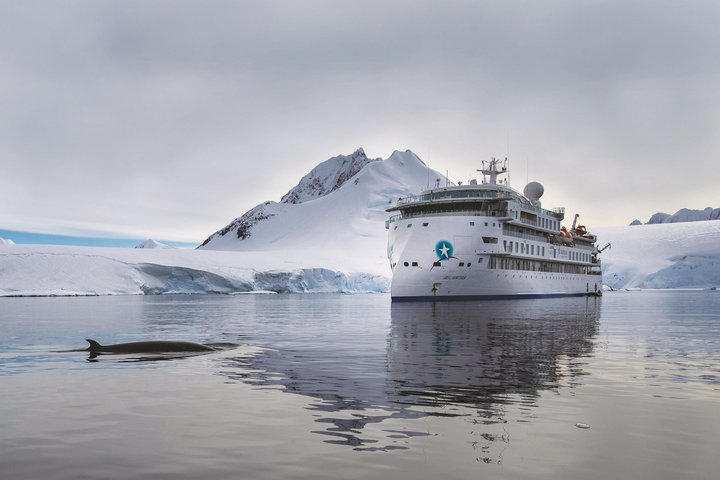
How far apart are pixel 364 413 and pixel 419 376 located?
4050 millimetres

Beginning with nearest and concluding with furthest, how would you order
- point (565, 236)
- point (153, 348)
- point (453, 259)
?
point (153, 348) < point (453, 259) < point (565, 236)

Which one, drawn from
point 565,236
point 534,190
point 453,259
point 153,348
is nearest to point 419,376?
point 153,348

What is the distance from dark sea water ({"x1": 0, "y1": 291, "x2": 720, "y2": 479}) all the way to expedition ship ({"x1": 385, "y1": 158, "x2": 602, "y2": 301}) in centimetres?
3775

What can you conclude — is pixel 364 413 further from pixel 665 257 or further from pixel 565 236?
pixel 665 257

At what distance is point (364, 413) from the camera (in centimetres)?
945

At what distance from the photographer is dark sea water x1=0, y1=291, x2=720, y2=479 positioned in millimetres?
6871

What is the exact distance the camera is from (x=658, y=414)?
9688 millimetres

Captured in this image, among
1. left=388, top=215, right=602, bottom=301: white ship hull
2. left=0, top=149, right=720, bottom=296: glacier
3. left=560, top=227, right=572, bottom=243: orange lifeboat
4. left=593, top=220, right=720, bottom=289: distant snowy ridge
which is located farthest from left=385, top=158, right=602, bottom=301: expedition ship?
left=593, top=220, right=720, bottom=289: distant snowy ridge

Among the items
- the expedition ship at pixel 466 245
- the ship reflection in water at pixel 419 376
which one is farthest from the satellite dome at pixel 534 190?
the ship reflection in water at pixel 419 376

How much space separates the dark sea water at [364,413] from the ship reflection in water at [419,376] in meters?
0.05

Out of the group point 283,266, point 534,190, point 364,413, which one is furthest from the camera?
point 283,266

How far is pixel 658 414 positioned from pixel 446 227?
1922 inches

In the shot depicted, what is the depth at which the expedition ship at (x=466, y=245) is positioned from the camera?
57219 millimetres

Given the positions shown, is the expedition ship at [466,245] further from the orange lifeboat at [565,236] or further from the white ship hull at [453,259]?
the orange lifeboat at [565,236]
